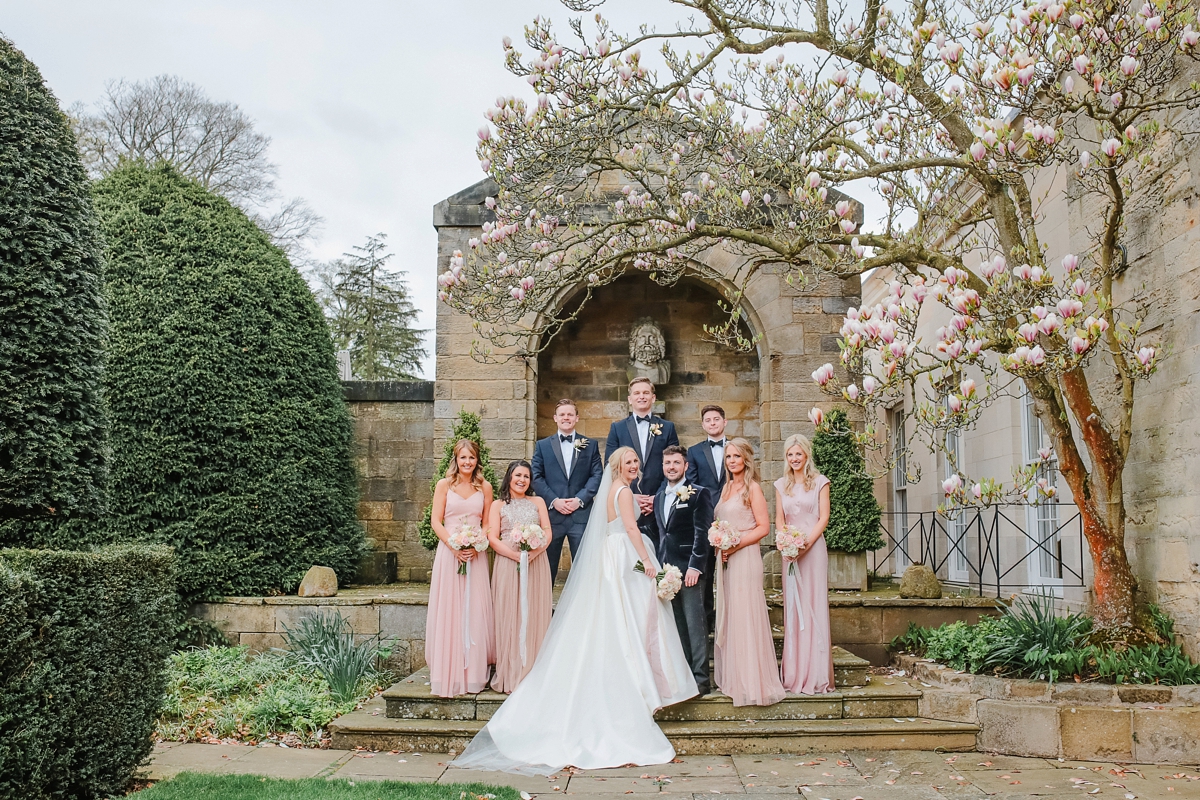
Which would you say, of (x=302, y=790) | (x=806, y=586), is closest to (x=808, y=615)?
(x=806, y=586)

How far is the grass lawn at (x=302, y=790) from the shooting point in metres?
4.43

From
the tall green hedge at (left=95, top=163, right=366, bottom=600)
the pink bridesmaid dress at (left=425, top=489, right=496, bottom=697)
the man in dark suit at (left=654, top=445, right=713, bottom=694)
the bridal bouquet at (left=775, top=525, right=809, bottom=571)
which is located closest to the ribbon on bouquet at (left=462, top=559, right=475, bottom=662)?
the pink bridesmaid dress at (left=425, top=489, right=496, bottom=697)

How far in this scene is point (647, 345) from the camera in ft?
33.6

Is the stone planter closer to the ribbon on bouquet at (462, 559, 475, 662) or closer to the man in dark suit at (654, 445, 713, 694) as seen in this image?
the man in dark suit at (654, 445, 713, 694)

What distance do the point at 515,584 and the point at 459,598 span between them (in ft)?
1.31

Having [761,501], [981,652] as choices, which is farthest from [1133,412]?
[761,501]

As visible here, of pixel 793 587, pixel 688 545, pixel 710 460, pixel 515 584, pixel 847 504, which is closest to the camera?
pixel 688 545

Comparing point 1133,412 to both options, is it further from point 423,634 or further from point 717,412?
point 423,634

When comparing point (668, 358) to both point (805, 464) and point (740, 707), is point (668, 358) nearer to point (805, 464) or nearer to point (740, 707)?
point (805, 464)

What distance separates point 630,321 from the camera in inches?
430

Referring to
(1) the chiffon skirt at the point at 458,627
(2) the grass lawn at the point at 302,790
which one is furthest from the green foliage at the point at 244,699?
(2) the grass lawn at the point at 302,790

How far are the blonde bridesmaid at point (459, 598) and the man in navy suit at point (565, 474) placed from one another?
0.57 metres

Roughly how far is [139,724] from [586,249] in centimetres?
618

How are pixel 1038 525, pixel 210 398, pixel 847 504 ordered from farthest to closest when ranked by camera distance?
pixel 1038 525 → pixel 847 504 → pixel 210 398
